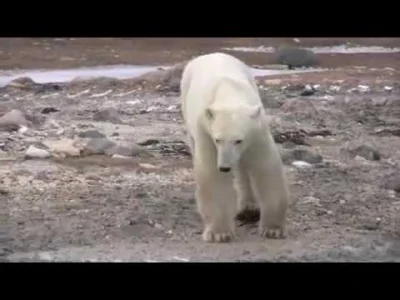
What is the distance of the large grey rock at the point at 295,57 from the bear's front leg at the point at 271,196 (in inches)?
22.6

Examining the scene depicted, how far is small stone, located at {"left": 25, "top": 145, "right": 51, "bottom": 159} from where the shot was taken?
316cm

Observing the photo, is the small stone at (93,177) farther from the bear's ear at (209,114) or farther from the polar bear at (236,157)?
the bear's ear at (209,114)

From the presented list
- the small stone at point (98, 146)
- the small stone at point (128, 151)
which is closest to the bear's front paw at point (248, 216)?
the small stone at point (128, 151)

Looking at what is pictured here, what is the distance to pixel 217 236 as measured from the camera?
2777mm

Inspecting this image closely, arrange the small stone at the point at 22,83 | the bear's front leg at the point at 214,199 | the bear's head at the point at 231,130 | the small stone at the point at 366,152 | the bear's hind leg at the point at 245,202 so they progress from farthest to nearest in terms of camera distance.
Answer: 1. the small stone at the point at 22,83
2. the small stone at the point at 366,152
3. the bear's hind leg at the point at 245,202
4. the bear's front leg at the point at 214,199
5. the bear's head at the point at 231,130

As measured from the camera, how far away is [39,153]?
10.4ft

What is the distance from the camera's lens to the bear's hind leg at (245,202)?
3.01 metres

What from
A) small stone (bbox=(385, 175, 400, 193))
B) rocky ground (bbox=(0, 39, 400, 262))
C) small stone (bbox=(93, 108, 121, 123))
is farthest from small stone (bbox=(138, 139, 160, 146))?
small stone (bbox=(385, 175, 400, 193))

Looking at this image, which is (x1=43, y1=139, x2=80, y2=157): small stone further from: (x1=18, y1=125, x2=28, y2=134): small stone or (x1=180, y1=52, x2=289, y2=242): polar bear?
(x1=180, y1=52, x2=289, y2=242): polar bear

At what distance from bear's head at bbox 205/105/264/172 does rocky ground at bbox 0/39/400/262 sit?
0.28m

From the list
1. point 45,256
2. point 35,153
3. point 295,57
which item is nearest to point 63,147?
point 35,153

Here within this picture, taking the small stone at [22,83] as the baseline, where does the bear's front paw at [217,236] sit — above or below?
below
